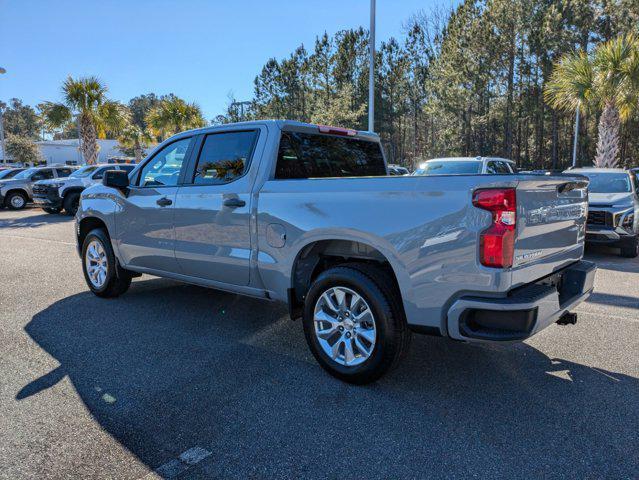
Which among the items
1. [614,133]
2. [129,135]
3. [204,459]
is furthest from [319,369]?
[129,135]

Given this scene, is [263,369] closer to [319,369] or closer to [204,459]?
[319,369]

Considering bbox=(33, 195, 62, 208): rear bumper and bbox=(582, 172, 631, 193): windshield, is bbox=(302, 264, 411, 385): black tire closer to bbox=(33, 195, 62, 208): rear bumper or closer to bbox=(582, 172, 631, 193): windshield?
bbox=(582, 172, 631, 193): windshield

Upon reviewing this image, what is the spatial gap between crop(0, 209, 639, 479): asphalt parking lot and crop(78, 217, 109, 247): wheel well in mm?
1237

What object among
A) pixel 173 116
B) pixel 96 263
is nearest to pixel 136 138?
pixel 173 116

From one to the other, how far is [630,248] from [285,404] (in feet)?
26.5

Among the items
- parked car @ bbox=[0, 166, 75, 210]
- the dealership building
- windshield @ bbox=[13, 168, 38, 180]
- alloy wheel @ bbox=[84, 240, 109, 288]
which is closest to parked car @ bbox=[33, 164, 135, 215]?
parked car @ bbox=[0, 166, 75, 210]

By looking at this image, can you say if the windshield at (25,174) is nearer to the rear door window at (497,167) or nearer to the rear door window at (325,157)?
the rear door window at (497,167)

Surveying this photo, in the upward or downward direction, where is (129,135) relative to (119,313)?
upward

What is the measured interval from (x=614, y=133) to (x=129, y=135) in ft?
182

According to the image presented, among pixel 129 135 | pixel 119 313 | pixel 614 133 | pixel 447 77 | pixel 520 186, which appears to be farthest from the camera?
pixel 129 135

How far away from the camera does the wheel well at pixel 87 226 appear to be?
19.1 ft

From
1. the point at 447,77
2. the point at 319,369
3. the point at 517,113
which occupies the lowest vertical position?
the point at 319,369

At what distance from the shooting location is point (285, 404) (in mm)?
3172

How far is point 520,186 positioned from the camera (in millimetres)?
2771
